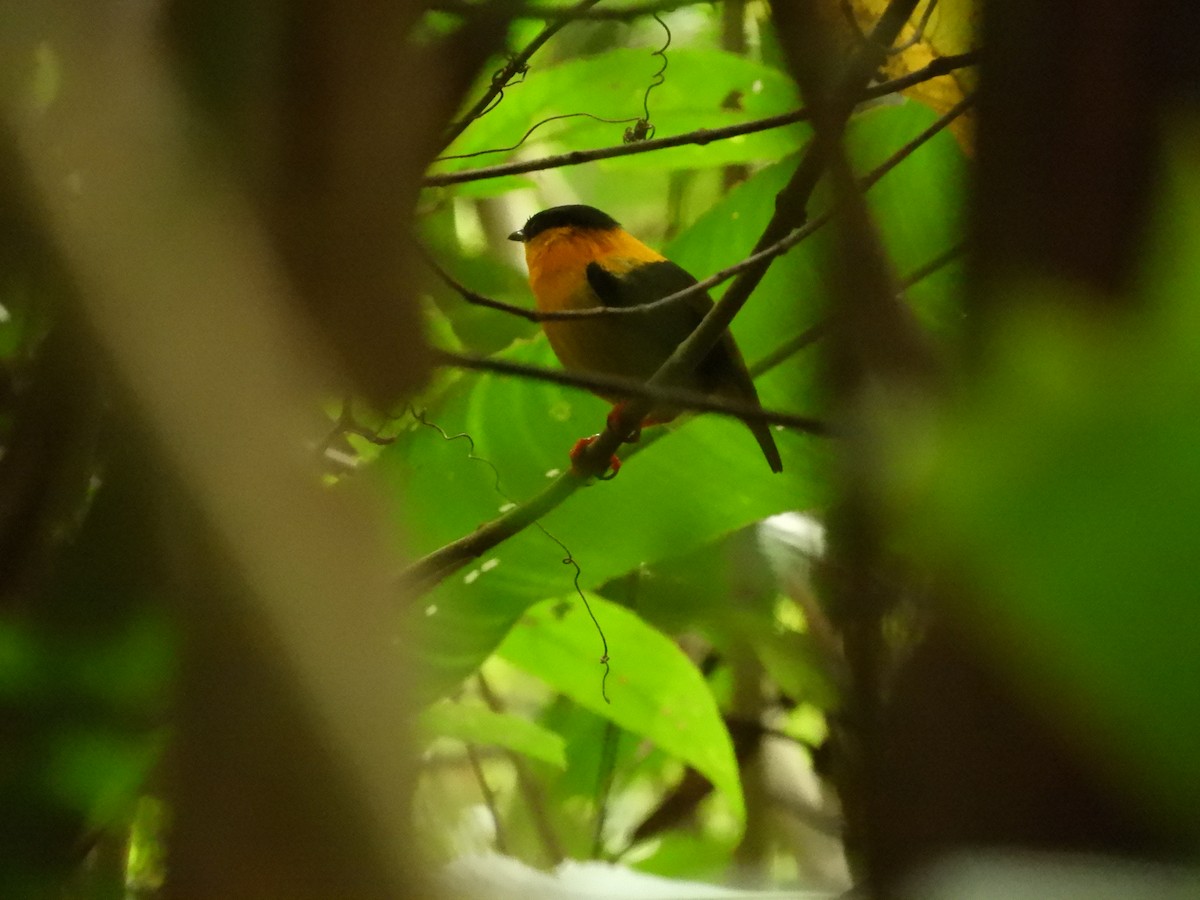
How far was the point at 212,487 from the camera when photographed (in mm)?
283

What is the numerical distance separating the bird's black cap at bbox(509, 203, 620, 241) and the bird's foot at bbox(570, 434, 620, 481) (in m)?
0.24

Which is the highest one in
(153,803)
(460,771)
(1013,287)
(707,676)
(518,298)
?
(1013,287)

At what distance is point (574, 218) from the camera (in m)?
0.99

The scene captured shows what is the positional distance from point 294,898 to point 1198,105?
0.28 meters

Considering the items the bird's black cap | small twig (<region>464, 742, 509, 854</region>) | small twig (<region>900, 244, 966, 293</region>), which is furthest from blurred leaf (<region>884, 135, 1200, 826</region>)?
the bird's black cap

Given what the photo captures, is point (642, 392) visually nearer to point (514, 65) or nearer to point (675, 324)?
point (514, 65)

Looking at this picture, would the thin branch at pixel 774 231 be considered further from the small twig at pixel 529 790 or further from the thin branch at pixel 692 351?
the small twig at pixel 529 790

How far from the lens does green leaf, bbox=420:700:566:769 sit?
27.8 inches

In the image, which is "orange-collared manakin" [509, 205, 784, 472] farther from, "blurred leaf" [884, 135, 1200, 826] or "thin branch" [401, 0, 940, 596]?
"blurred leaf" [884, 135, 1200, 826]

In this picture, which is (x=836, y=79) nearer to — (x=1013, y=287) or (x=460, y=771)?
(x=1013, y=287)

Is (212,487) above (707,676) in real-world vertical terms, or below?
above

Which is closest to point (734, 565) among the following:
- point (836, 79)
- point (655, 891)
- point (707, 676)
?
point (707, 676)

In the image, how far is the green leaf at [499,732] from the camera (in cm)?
71

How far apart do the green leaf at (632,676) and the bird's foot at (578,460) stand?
108 millimetres
